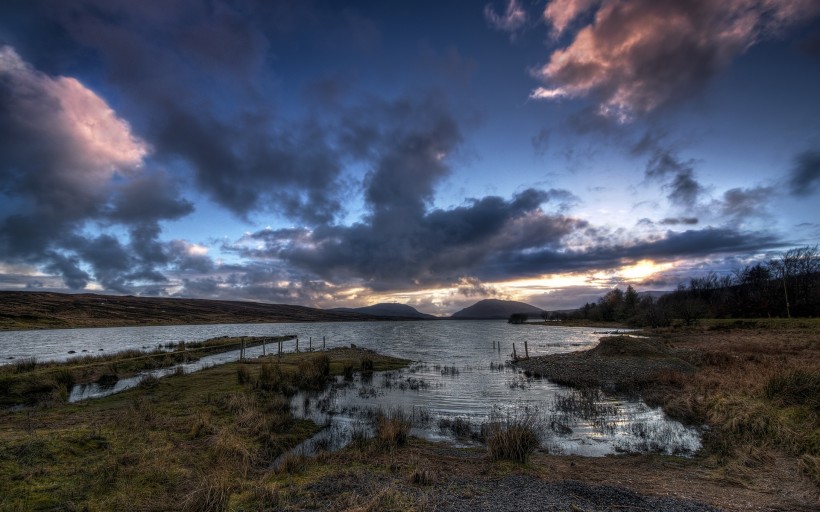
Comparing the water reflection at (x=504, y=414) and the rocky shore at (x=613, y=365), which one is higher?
the water reflection at (x=504, y=414)

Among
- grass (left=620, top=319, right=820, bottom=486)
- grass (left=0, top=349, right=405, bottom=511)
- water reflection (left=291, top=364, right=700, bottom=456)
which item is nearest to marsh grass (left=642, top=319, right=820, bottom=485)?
grass (left=620, top=319, right=820, bottom=486)

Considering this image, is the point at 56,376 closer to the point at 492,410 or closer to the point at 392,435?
the point at 392,435

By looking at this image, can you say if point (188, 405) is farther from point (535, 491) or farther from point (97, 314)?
point (97, 314)

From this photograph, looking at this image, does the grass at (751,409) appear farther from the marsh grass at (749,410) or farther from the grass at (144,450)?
the grass at (144,450)

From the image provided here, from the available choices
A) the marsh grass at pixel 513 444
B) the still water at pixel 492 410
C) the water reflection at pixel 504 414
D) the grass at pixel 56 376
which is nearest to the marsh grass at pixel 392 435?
the water reflection at pixel 504 414

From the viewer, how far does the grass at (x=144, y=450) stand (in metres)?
8.02

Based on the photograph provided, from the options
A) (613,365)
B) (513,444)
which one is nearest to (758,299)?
(613,365)

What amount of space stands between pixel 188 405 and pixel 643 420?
20.7 meters

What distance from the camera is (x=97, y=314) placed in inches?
6088

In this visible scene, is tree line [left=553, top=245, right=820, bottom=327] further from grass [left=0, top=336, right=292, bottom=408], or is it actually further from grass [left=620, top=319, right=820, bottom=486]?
grass [left=0, top=336, right=292, bottom=408]

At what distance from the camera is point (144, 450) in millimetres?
10609

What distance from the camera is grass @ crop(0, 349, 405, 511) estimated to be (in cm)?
802

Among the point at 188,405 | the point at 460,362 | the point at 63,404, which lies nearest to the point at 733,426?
the point at 188,405

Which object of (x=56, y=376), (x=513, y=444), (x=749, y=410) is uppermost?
(x=56, y=376)
